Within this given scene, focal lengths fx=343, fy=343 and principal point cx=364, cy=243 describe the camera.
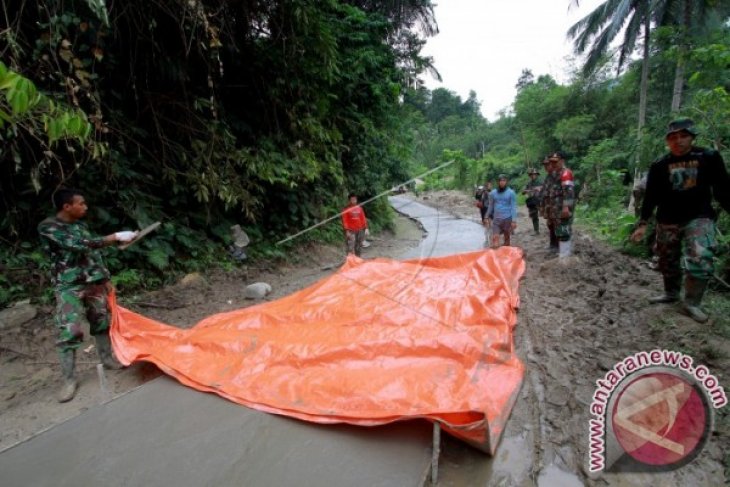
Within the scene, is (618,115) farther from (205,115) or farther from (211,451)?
(211,451)

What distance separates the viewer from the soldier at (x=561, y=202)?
13.8 ft

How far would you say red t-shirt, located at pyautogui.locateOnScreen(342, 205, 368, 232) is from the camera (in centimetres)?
596

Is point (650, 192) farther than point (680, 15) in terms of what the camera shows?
No

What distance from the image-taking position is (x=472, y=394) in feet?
5.95

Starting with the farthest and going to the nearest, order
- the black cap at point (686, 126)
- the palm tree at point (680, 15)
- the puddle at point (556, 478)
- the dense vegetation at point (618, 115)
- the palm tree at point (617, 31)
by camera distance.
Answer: the palm tree at point (617, 31) < the palm tree at point (680, 15) < the dense vegetation at point (618, 115) < the black cap at point (686, 126) < the puddle at point (556, 478)

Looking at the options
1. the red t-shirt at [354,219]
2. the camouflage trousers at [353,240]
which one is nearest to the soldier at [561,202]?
the red t-shirt at [354,219]

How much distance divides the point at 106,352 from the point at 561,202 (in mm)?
5029

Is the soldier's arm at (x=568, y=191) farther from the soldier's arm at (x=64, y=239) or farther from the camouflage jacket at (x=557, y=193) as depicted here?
the soldier's arm at (x=64, y=239)

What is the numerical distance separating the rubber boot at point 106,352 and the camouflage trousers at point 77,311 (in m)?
0.06

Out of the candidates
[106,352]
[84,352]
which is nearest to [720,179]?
[106,352]

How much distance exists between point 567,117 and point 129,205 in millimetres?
17070

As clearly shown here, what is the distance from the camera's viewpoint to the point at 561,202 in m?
4.41

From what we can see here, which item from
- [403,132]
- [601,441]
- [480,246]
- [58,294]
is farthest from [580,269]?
[403,132]

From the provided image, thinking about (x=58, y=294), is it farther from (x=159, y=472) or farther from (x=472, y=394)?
(x=472, y=394)
